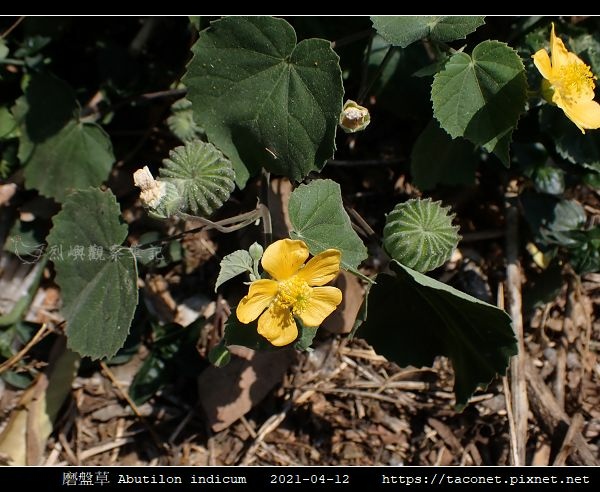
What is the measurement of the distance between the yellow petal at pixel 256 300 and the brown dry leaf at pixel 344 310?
0.63 metres

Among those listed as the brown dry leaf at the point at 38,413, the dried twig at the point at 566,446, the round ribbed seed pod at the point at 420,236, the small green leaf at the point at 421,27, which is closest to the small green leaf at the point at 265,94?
the small green leaf at the point at 421,27

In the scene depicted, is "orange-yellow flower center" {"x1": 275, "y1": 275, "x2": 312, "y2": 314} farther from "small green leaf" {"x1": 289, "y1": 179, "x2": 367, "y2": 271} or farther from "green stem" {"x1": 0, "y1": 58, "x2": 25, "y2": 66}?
"green stem" {"x1": 0, "y1": 58, "x2": 25, "y2": 66}

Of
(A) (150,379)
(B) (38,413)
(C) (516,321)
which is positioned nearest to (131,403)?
(A) (150,379)

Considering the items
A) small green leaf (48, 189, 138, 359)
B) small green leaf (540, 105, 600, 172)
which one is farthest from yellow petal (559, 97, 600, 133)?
small green leaf (48, 189, 138, 359)

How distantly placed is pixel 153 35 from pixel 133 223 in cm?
80

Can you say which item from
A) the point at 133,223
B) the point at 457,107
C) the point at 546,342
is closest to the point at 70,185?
the point at 133,223

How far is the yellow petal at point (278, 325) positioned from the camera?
1.91 metres

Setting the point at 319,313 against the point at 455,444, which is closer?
the point at 319,313

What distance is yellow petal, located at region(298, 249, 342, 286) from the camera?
186cm

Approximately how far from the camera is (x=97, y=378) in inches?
105

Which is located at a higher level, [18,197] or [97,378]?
[18,197]

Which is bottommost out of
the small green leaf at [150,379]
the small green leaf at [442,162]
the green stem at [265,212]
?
the small green leaf at [150,379]

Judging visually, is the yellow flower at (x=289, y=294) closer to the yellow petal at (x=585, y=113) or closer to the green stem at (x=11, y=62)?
the yellow petal at (x=585, y=113)
